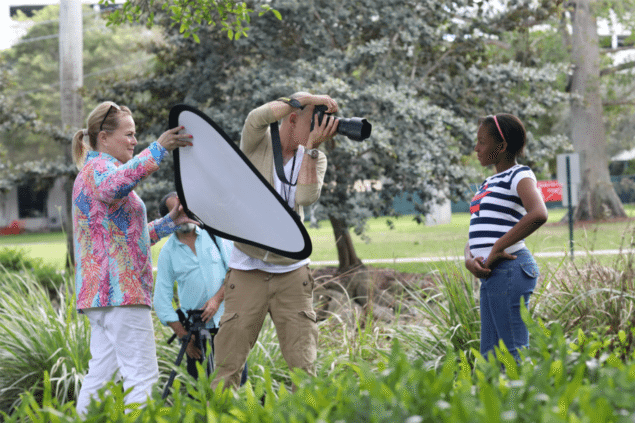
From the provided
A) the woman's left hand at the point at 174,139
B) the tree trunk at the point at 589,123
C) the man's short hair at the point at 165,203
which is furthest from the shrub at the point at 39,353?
the tree trunk at the point at 589,123

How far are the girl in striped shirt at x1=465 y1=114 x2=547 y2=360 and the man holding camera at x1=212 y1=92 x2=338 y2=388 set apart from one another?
0.80 metres

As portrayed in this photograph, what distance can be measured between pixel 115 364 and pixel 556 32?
21.9 m

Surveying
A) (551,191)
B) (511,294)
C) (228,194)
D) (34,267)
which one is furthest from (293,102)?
(34,267)

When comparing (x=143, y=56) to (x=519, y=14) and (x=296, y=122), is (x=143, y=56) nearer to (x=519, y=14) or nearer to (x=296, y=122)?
(x=519, y=14)

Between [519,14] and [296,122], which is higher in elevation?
[519,14]

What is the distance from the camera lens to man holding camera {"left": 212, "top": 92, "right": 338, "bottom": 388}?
Result: 2812mm

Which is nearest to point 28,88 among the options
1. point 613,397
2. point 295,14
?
point 295,14

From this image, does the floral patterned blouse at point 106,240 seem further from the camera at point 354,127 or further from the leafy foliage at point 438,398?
the leafy foliage at point 438,398

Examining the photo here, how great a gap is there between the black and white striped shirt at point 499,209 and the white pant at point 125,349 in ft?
5.34

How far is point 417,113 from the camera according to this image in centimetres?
796

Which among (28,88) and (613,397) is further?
(28,88)

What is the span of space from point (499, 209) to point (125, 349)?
1.85 m

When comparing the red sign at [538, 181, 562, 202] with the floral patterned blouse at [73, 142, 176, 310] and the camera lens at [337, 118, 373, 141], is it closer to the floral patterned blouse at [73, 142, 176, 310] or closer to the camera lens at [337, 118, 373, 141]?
the camera lens at [337, 118, 373, 141]

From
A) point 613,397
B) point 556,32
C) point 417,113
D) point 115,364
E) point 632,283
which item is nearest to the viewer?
point 613,397
